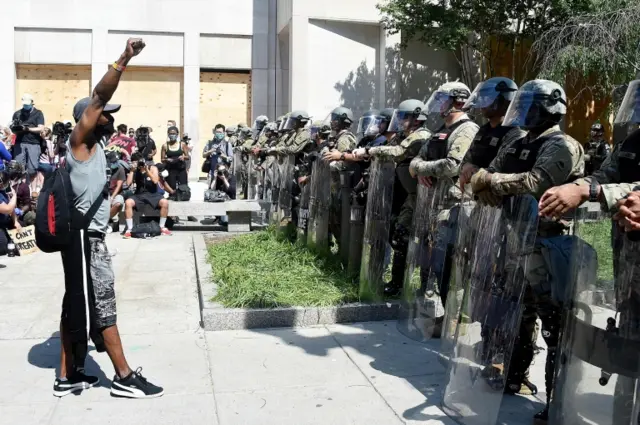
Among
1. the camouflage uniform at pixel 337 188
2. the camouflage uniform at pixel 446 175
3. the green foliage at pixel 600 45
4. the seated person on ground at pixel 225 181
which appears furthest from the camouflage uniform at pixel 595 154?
the camouflage uniform at pixel 446 175

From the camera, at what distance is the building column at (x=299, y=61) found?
20.6 metres

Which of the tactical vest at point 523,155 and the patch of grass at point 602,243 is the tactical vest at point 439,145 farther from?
the patch of grass at point 602,243

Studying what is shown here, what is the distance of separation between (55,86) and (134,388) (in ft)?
67.9

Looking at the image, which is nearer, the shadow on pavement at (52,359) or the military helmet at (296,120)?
the shadow on pavement at (52,359)

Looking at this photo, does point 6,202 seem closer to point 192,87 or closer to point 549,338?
point 549,338

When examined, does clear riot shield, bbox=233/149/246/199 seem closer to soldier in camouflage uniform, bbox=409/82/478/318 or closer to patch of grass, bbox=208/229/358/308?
patch of grass, bbox=208/229/358/308

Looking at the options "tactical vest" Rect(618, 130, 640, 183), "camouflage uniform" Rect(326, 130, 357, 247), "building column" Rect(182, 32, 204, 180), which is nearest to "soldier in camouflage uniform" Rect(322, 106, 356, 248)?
"camouflage uniform" Rect(326, 130, 357, 247)

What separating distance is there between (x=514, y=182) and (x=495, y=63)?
18.2m

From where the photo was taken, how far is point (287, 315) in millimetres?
5984

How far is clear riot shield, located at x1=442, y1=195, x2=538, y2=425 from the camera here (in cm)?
361

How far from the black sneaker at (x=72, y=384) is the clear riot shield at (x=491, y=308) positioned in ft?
7.59

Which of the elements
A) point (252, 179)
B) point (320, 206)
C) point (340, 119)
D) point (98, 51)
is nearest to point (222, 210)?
point (252, 179)

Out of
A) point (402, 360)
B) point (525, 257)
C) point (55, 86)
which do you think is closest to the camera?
point (525, 257)

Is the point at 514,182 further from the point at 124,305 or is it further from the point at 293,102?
the point at 293,102
